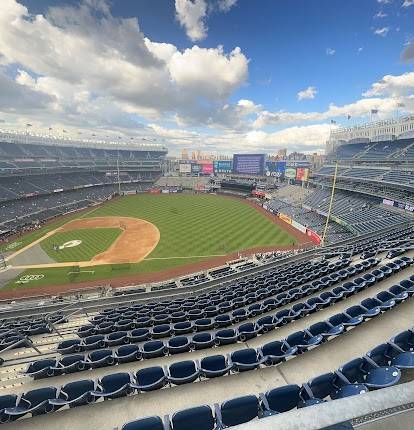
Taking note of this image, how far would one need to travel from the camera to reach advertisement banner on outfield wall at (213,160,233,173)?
120000mm

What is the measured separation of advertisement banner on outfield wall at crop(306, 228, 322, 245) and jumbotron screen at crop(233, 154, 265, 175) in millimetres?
63613

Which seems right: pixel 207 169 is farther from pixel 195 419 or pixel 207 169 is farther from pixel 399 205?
pixel 195 419

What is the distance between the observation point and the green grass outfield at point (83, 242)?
41312 millimetres

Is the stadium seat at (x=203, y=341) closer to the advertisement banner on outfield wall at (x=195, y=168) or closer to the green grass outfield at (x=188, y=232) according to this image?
the green grass outfield at (x=188, y=232)

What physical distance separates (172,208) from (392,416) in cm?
7241

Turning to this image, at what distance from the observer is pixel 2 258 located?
1558 inches

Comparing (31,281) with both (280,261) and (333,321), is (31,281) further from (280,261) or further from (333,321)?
(333,321)

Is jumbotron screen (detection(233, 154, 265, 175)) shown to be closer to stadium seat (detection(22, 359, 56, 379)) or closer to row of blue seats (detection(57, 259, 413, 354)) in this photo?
row of blue seats (detection(57, 259, 413, 354))

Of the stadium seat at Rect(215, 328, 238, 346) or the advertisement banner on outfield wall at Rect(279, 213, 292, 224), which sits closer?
the stadium seat at Rect(215, 328, 238, 346)

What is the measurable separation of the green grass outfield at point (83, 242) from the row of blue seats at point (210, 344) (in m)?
32.6

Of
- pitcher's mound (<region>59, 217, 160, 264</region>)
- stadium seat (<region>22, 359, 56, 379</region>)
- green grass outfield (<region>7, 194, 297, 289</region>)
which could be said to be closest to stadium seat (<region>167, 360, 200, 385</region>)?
stadium seat (<region>22, 359, 56, 379</region>)

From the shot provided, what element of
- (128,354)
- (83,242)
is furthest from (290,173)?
(128,354)

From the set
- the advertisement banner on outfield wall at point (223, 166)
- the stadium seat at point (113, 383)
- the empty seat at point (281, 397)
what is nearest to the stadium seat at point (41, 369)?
the stadium seat at point (113, 383)

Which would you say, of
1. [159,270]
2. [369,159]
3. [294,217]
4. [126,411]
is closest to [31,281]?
[159,270]
